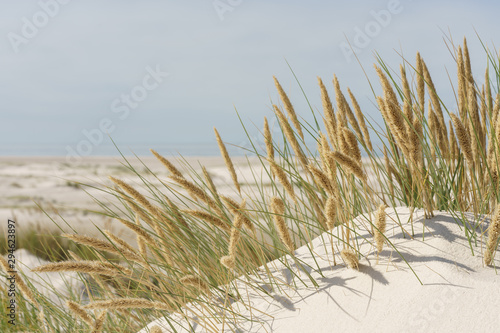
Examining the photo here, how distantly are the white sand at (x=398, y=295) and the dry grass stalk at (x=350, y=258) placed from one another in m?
0.06

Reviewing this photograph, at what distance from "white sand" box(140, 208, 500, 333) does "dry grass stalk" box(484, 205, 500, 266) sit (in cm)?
4

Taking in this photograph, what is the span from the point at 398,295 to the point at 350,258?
0.64ft

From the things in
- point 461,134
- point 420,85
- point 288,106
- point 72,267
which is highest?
point 288,106

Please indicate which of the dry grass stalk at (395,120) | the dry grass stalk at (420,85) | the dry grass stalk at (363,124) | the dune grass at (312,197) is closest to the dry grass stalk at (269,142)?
the dune grass at (312,197)

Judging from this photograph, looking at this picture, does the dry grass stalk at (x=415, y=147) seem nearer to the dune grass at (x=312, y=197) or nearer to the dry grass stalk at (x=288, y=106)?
the dune grass at (x=312, y=197)

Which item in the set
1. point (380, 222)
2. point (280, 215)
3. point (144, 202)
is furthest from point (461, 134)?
point (144, 202)

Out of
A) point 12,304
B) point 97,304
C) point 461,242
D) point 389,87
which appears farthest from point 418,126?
point 12,304

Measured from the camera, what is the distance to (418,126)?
1632 mm

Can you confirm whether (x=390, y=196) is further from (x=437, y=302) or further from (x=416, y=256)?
(x=437, y=302)

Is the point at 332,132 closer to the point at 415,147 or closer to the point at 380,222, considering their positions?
the point at 415,147

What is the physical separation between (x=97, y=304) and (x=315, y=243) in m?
1.07

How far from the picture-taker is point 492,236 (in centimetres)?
142

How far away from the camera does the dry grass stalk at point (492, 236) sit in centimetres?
138

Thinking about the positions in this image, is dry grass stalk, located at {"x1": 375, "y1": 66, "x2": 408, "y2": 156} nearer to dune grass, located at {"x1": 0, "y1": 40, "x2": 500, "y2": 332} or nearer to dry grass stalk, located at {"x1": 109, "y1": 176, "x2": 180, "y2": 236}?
dune grass, located at {"x1": 0, "y1": 40, "x2": 500, "y2": 332}
